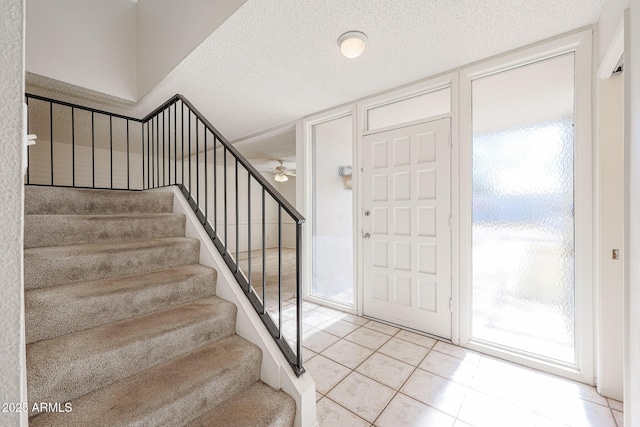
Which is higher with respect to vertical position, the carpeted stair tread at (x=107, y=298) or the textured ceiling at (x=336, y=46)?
the textured ceiling at (x=336, y=46)

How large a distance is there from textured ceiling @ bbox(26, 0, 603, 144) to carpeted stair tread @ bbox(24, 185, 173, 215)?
1.17m

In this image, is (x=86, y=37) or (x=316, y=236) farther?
(x=316, y=236)

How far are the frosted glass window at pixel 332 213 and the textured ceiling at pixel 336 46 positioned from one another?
499 millimetres

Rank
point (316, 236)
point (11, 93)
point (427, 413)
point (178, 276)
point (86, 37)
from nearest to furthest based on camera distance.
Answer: point (11, 93)
point (427, 413)
point (178, 276)
point (86, 37)
point (316, 236)

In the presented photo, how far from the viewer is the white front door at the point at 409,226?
94.7 inches

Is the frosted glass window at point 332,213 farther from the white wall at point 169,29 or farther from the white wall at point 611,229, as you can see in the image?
the white wall at point 611,229

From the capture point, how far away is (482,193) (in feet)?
7.32

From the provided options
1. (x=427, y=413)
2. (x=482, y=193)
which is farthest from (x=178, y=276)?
(x=482, y=193)

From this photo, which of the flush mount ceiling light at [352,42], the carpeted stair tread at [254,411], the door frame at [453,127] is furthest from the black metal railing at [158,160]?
the door frame at [453,127]

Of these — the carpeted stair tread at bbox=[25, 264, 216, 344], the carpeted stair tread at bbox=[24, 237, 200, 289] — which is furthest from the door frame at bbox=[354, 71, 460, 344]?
the carpeted stair tread at bbox=[24, 237, 200, 289]

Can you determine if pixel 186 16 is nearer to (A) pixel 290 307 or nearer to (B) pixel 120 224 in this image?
(B) pixel 120 224

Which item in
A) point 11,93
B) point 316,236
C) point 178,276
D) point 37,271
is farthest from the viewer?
point 316,236

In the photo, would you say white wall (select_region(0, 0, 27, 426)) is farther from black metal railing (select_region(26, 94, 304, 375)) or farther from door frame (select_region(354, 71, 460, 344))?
door frame (select_region(354, 71, 460, 344))

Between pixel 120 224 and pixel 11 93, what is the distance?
1679mm
